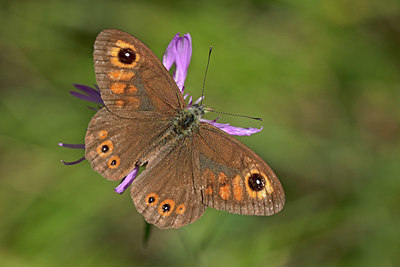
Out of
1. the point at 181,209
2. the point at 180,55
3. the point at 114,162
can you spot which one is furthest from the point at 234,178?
the point at 180,55

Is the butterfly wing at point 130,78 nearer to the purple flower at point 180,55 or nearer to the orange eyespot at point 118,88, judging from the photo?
the orange eyespot at point 118,88

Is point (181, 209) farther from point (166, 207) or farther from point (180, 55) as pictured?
point (180, 55)

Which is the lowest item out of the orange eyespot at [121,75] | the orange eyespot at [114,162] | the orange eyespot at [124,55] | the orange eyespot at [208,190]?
the orange eyespot at [114,162]

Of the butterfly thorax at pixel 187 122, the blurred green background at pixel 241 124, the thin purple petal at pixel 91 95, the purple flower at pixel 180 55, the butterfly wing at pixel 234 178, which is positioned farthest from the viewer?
the blurred green background at pixel 241 124

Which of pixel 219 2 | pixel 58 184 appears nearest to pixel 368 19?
pixel 219 2

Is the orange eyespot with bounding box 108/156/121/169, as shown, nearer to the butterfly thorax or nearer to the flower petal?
the butterfly thorax

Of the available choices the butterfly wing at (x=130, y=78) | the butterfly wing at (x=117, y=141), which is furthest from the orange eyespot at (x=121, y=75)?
the butterfly wing at (x=117, y=141)

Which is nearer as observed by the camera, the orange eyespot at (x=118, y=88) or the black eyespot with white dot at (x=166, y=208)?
the black eyespot with white dot at (x=166, y=208)
